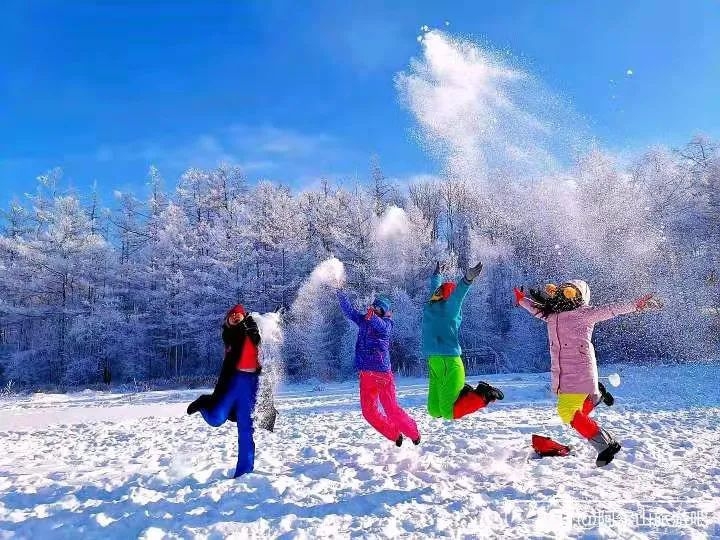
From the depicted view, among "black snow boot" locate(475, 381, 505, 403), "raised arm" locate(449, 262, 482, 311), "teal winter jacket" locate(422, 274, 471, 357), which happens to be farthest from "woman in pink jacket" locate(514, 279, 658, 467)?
"teal winter jacket" locate(422, 274, 471, 357)

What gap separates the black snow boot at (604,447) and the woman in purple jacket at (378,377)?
78.6 inches

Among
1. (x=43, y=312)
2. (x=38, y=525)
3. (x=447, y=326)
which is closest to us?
(x=38, y=525)

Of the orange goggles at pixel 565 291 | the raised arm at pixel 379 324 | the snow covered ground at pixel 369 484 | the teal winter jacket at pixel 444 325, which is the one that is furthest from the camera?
the raised arm at pixel 379 324

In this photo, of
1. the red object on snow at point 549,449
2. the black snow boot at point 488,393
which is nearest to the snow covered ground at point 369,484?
the red object on snow at point 549,449

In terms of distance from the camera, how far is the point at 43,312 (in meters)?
32.6

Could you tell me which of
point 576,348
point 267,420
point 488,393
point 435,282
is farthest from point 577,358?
point 267,420

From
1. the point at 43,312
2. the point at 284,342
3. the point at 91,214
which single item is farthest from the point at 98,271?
the point at 284,342

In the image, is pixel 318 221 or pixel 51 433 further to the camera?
pixel 318 221

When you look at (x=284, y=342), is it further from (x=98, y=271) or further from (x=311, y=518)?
(x=311, y=518)

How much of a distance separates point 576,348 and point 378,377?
232 centimetres

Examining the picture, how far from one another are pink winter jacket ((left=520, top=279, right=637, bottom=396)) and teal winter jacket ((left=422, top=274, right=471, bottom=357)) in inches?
42.0

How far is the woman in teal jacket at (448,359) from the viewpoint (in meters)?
5.75

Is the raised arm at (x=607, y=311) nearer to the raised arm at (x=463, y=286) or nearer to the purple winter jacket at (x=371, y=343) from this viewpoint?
the raised arm at (x=463, y=286)

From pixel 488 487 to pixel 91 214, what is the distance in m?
41.0
